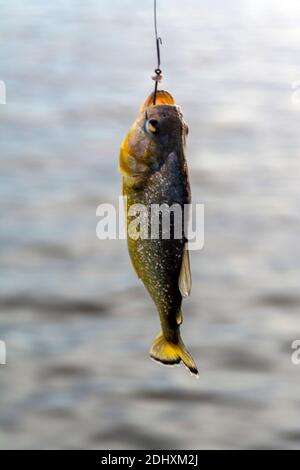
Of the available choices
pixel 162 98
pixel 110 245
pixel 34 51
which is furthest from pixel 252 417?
pixel 34 51

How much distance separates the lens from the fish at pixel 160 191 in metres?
3.06

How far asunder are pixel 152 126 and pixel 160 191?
21cm

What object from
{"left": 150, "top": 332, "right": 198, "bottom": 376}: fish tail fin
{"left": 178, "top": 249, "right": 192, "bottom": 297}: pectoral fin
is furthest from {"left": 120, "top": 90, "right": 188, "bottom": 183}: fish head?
{"left": 150, "top": 332, "right": 198, "bottom": 376}: fish tail fin

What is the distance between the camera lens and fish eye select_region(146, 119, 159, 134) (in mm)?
3131

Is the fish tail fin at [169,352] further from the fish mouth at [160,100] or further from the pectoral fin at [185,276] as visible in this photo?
the fish mouth at [160,100]

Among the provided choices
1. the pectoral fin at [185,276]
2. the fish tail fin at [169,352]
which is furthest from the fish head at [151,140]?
the fish tail fin at [169,352]

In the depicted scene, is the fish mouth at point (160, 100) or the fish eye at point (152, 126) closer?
the fish eye at point (152, 126)

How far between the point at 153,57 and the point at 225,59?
1.21 m

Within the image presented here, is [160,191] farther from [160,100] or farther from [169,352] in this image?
[169,352]

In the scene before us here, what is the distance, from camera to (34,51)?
1734cm

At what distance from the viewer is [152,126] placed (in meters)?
3.15

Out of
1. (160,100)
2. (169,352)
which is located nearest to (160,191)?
(160,100)

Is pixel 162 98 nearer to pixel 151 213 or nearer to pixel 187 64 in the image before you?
pixel 151 213

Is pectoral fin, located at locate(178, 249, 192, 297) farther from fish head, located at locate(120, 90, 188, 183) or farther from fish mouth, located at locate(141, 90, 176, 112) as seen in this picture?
fish mouth, located at locate(141, 90, 176, 112)
